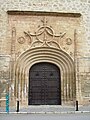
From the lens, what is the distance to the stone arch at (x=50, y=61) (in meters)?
12.1

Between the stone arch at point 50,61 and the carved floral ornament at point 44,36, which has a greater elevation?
the carved floral ornament at point 44,36

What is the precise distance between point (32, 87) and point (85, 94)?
7.58 feet

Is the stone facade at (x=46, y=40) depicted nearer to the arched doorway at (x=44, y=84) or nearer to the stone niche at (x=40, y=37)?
the stone niche at (x=40, y=37)

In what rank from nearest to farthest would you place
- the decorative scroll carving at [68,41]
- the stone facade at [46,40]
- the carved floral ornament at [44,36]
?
the stone facade at [46,40] < the carved floral ornament at [44,36] < the decorative scroll carving at [68,41]

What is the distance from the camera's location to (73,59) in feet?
40.5

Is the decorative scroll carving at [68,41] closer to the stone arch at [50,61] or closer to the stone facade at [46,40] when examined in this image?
the stone facade at [46,40]

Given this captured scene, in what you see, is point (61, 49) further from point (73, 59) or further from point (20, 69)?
point (20, 69)

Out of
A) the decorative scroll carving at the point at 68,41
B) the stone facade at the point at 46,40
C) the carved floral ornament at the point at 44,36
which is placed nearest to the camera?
the stone facade at the point at 46,40

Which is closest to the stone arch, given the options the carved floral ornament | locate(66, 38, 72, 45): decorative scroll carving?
the carved floral ornament

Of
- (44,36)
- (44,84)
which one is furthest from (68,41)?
(44,84)

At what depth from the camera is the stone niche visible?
1214cm

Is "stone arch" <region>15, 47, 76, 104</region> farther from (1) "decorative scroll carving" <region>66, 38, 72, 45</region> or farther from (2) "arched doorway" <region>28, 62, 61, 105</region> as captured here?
(1) "decorative scroll carving" <region>66, 38, 72, 45</region>

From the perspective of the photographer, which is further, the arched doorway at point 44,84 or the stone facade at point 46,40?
the arched doorway at point 44,84

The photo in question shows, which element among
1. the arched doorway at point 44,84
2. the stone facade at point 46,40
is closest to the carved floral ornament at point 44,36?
the stone facade at point 46,40
